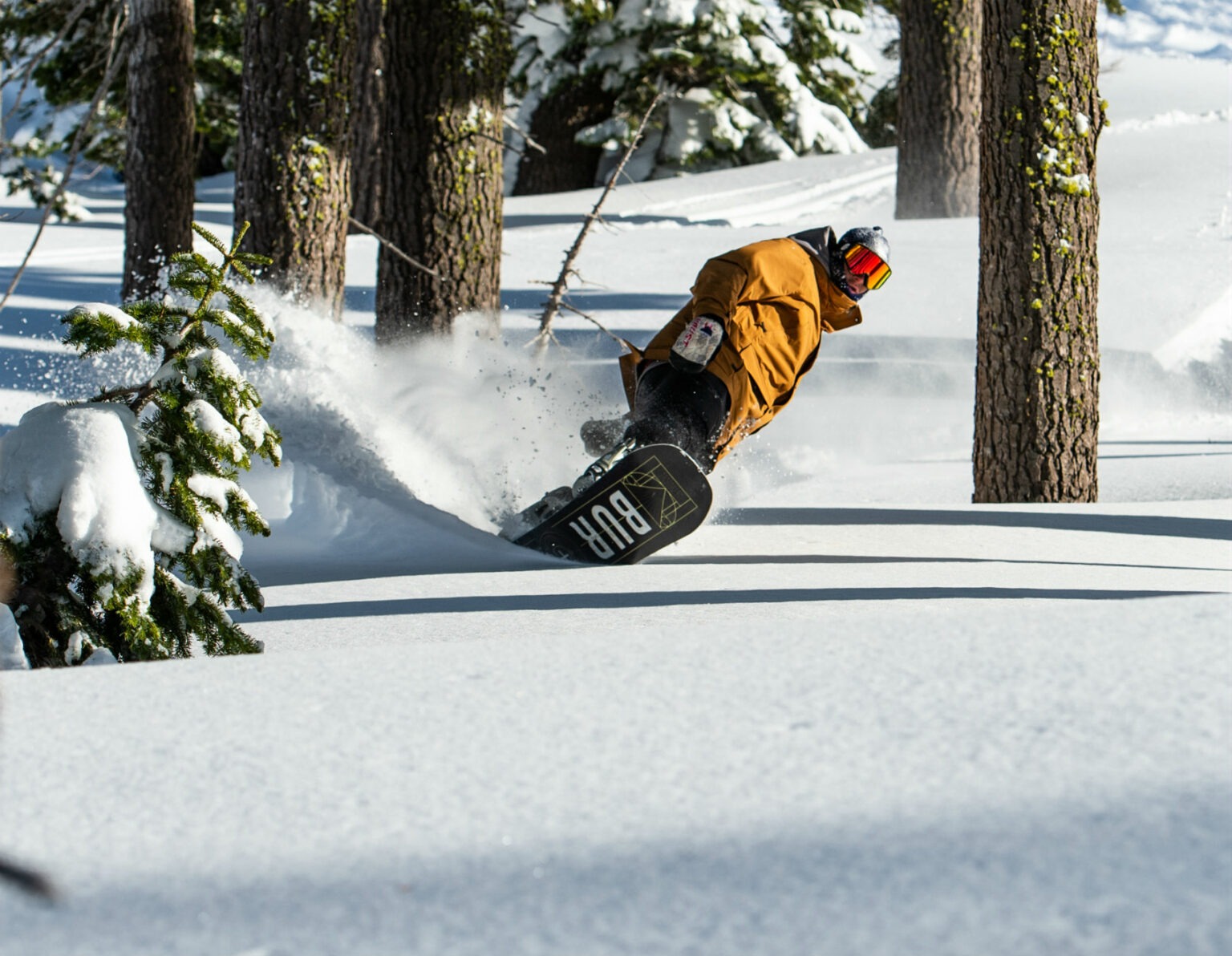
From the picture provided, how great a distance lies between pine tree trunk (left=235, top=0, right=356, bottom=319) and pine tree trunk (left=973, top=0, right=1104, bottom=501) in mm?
4574

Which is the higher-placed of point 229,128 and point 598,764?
point 229,128

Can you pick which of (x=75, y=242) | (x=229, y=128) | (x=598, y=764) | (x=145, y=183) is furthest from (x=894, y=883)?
(x=229, y=128)

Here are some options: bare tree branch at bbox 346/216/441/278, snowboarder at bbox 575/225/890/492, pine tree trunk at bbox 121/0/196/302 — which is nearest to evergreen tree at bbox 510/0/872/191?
pine tree trunk at bbox 121/0/196/302

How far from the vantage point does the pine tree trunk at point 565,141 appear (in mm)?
22672

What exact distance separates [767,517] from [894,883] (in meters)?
4.75

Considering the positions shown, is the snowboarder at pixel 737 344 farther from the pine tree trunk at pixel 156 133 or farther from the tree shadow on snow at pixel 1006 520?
the pine tree trunk at pixel 156 133

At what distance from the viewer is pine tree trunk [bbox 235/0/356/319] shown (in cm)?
874

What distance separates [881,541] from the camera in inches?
204

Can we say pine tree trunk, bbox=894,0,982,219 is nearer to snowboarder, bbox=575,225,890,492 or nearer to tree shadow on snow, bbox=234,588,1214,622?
snowboarder, bbox=575,225,890,492

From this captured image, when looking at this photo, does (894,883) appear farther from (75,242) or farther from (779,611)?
(75,242)

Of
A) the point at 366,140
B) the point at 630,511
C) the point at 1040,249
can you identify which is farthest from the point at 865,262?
the point at 366,140

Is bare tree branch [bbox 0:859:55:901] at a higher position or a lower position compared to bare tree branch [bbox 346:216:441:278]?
lower

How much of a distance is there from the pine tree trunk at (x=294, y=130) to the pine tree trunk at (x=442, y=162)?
25.3 inches

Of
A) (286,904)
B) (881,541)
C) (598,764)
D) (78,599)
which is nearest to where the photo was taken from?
(286,904)
